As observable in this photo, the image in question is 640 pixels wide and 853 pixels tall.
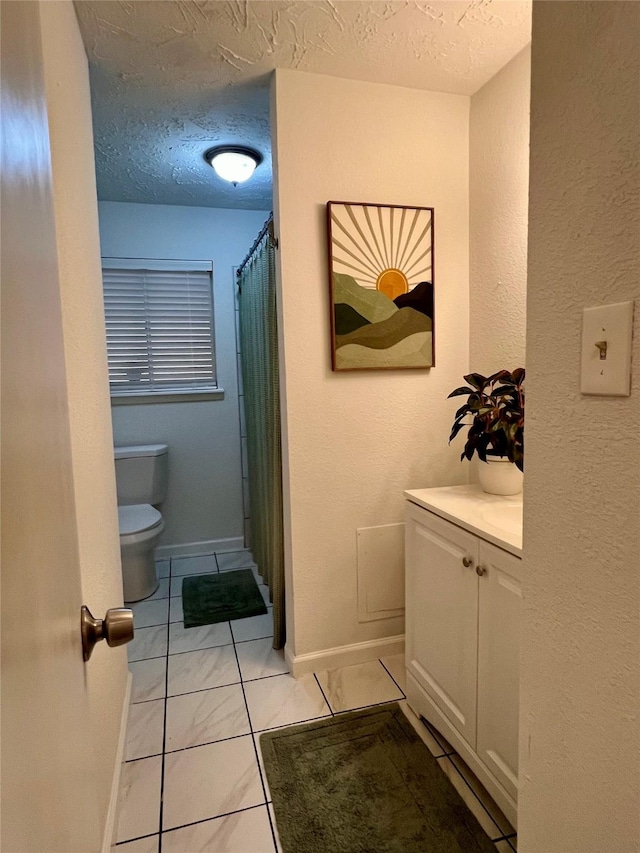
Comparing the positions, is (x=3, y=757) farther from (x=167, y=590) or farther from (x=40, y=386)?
(x=167, y=590)

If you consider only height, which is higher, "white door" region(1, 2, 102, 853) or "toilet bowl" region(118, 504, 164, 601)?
"white door" region(1, 2, 102, 853)

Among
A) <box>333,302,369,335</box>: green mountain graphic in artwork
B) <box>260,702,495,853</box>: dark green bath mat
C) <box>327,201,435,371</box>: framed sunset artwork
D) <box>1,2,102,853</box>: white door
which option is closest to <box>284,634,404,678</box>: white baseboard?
<box>260,702,495,853</box>: dark green bath mat

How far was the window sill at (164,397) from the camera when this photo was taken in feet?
10.1

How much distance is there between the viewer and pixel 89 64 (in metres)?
1.66

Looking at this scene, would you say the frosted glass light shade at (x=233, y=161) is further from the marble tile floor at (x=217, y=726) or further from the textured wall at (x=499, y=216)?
the marble tile floor at (x=217, y=726)

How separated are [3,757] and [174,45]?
78.1 inches

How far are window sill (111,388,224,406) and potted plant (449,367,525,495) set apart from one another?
1977mm

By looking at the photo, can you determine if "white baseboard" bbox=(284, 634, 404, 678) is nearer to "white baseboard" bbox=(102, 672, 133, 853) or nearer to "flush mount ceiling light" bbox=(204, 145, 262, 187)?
"white baseboard" bbox=(102, 672, 133, 853)

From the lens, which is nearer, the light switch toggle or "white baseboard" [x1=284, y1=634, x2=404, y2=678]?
the light switch toggle

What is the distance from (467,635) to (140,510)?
209 cm

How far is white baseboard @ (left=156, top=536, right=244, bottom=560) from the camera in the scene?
128 inches

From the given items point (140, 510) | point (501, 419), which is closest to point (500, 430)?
point (501, 419)

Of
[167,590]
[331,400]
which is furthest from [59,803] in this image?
[167,590]

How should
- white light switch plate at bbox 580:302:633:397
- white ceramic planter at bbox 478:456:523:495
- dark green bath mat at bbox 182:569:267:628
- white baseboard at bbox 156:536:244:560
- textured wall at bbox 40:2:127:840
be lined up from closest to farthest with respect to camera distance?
white light switch plate at bbox 580:302:633:397 < textured wall at bbox 40:2:127:840 < white ceramic planter at bbox 478:456:523:495 < dark green bath mat at bbox 182:569:267:628 < white baseboard at bbox 156:536:244:560
